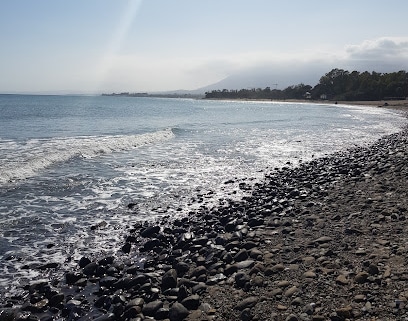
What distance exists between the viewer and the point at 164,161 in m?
19.2

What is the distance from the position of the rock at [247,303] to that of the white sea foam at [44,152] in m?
11.2

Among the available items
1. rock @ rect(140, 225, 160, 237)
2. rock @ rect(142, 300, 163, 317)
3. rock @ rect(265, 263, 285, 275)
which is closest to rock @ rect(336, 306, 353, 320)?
rock @ rect(265, 263, 285, 275)

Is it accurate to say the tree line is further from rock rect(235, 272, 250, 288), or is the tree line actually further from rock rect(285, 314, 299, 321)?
rock rect(285, 314, 299, 321)

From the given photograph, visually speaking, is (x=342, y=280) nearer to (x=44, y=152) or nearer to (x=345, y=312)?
(x=345, y=312)

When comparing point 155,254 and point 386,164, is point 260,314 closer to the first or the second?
point 155,254

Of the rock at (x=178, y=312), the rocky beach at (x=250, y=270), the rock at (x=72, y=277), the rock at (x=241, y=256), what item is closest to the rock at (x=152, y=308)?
the rocky beach at (x=250, y=270)

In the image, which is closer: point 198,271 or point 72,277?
point 198,271

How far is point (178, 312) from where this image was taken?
5.13 m

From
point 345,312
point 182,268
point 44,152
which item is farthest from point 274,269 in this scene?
point 44,152

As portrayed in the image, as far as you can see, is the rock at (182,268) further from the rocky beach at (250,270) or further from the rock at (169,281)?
the rock at (169,281)

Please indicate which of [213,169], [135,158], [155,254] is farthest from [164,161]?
[155,254]

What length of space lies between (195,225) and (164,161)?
33.9 ft

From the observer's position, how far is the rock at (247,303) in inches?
200

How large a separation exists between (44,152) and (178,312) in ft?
54.5
